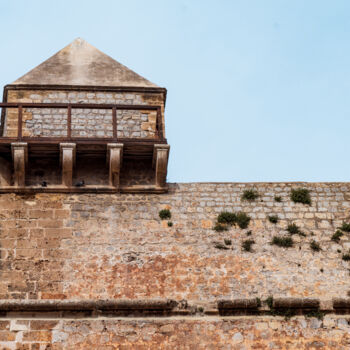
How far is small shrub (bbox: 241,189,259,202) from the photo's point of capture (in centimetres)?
1412

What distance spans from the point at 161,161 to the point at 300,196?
7.77ft

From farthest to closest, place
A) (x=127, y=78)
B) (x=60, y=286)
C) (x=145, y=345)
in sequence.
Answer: (x=127, y=78)
(x=60, y=286)
(x=145, y=345)

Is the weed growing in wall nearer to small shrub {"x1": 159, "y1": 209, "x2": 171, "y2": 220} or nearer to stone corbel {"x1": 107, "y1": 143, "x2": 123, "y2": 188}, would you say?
small shrub {"x1": 159, "y1": 209, "x2": 171, "y2": 220}

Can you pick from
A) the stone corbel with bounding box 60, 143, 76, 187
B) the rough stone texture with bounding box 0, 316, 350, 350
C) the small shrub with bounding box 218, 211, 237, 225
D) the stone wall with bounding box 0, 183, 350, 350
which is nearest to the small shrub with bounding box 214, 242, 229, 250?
the stone wall with bounding box 0, 183, 350, 350

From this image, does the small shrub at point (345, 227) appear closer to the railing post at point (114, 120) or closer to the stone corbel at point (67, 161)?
the railing post at point (114, 120)

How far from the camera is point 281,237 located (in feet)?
44.6

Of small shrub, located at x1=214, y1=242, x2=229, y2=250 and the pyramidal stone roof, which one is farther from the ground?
the pyramidal stone roof

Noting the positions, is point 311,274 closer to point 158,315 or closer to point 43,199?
point 158,315

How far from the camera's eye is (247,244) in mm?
13430

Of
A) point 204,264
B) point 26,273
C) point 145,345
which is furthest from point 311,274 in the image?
point 26,273

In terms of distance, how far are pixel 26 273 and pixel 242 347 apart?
3609 mm

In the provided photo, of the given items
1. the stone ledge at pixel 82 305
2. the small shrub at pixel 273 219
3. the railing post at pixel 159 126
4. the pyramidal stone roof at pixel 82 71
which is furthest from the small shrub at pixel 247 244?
the pyramidal stone roof at pixel 82 71

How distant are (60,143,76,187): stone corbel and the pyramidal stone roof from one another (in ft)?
6.03

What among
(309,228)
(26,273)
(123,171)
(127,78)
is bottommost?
(26,273)
